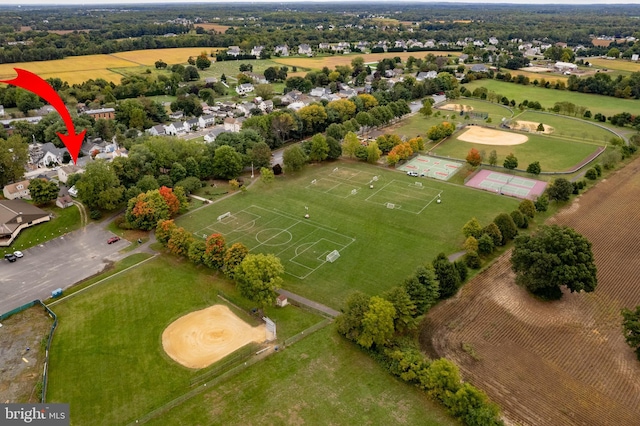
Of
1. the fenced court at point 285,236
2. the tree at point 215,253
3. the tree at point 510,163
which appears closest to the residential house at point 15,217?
the fenced court at point 285,236

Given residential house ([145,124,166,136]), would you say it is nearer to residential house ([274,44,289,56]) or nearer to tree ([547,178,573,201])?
tree ([547,178,573,201])

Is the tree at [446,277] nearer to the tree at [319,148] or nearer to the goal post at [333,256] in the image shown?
the goal post at [333,256]

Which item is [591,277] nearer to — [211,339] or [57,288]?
[211,339]

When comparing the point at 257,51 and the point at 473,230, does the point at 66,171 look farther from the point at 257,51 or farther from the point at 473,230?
the point at 257,51

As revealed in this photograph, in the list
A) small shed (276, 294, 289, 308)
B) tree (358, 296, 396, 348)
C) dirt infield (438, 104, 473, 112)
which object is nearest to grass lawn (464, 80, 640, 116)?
dirt infield (438, 104, 473, 112)

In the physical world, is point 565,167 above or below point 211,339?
below

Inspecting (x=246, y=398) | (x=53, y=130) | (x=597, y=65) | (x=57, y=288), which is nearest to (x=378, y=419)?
(x=246, y=398)
